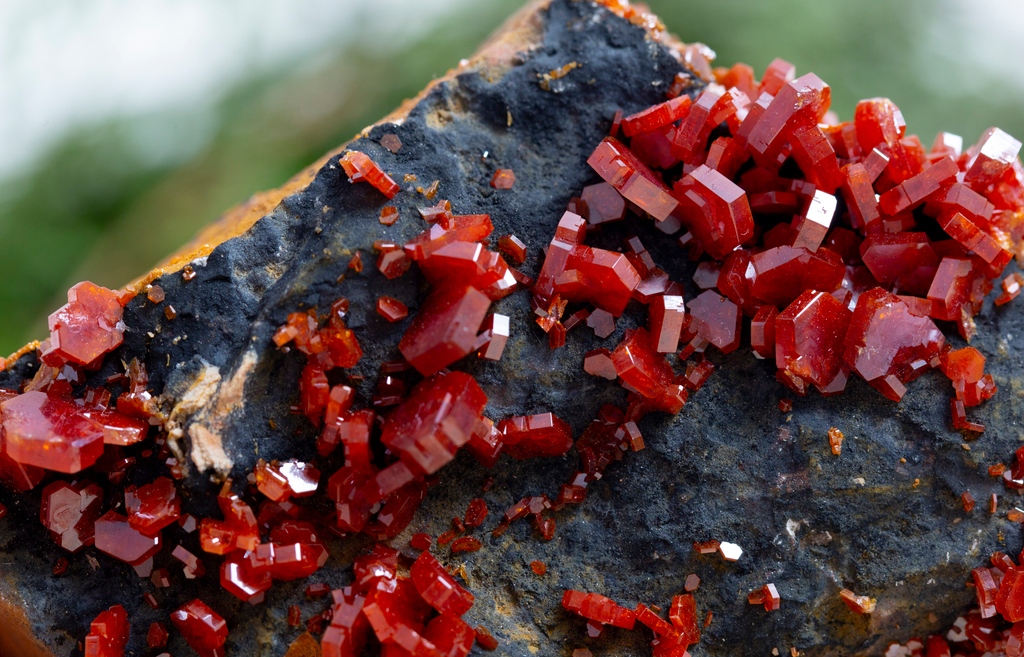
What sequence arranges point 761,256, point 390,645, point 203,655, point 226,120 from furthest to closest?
1. point 226,120
2. point 761,256
3. point 203,655
4. point 390,645

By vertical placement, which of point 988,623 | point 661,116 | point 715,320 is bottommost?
point 988,623

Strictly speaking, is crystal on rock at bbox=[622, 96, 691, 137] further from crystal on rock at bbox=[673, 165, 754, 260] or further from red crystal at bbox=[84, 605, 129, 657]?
red crystal at bbox=[84, 605, 129, 657]

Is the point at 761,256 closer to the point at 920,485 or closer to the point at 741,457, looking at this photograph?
the point at 741,457

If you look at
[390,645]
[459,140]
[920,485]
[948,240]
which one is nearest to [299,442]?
[390,645]

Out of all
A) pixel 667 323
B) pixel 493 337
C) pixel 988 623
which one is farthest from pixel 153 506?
pixel 988 623

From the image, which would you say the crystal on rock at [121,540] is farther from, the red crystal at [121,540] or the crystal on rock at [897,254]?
the crystal on rock at [897,254]

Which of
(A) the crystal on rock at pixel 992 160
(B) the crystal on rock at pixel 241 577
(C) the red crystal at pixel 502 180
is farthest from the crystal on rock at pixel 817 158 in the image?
(B) the crystal on rock at pixel 241 577

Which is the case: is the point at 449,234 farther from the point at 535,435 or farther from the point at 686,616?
the point at 686,616
